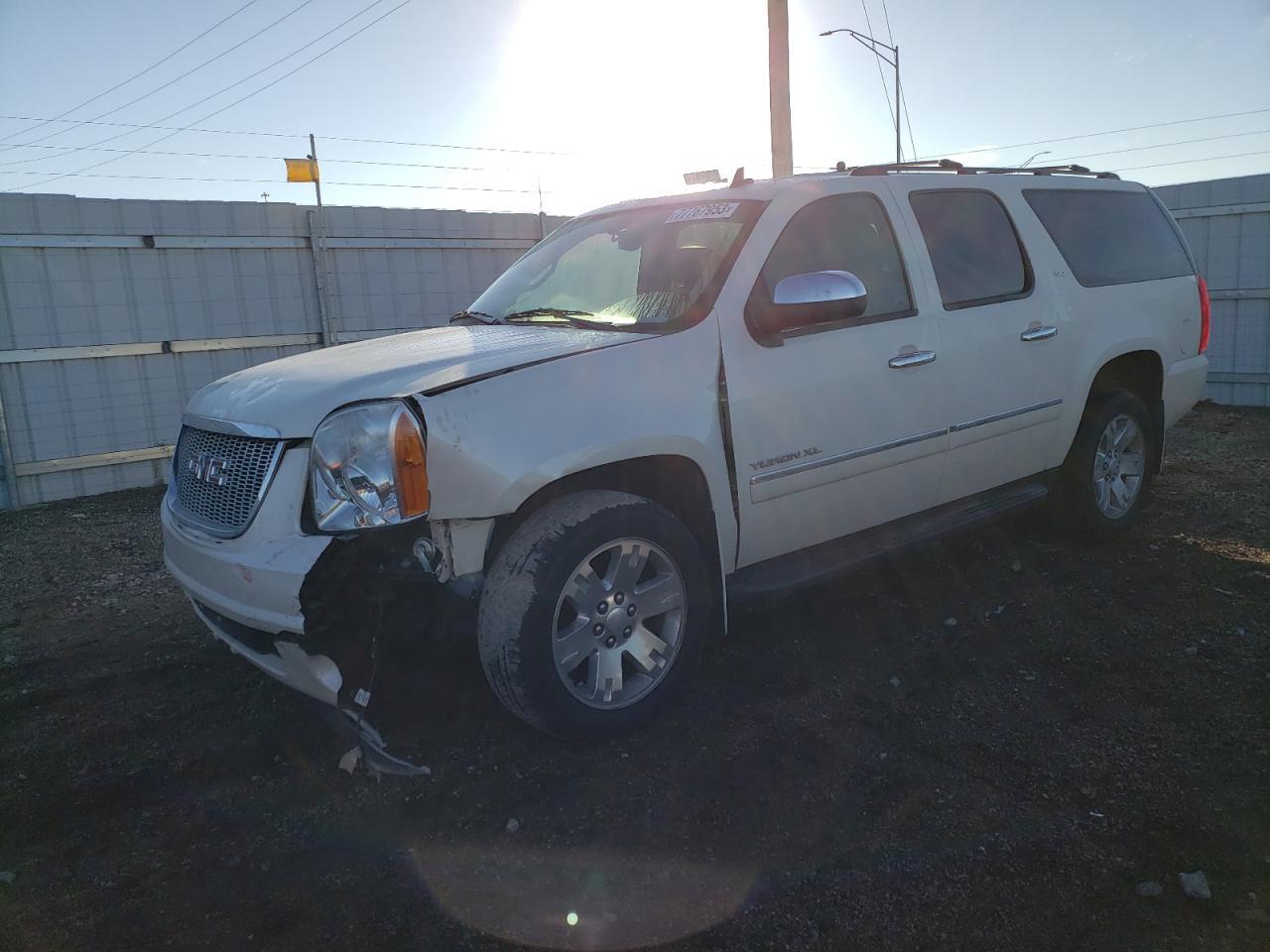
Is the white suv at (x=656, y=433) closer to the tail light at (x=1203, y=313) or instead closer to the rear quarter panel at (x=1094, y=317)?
the rear quarter panel at (x=1094, y=317)

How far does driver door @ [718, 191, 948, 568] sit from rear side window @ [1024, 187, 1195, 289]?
134 cm

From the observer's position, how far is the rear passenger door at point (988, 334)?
4230 millimetres

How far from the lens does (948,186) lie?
448cm

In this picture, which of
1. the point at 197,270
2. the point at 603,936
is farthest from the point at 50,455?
the point at 603,936

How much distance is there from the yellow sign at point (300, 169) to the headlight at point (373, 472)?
8.22 metres

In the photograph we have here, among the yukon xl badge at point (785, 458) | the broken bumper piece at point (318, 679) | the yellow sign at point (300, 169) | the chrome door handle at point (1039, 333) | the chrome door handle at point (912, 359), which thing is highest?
the yellow sign at point (300, 169)

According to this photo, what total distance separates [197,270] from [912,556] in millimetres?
7375

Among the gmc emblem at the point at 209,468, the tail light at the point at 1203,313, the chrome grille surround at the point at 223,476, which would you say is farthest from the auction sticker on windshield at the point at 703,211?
the tail light at the point at 1203,313

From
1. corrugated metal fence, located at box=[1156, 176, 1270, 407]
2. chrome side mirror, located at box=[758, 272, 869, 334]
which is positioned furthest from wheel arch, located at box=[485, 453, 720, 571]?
corrugated metal fence, located at box=[1156, 176, 1270, 407]

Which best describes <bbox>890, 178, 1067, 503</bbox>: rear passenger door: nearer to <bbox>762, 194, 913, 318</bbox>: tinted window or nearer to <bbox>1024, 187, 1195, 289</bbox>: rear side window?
<bbox>762, 194, 913, 318</bbox>: tinted window

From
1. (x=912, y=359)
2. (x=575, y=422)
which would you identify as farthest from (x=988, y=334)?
(x=575, y=422)

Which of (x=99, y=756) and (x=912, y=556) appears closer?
(x=99, y=756)

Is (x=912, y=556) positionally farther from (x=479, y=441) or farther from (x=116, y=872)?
(x=116, y=872)

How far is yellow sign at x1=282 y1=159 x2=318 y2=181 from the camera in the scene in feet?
33.0
